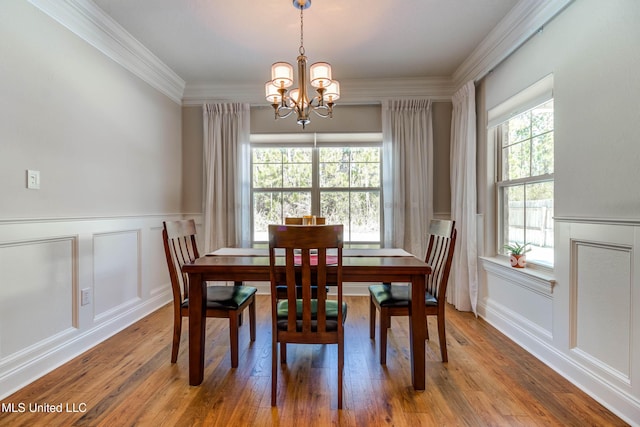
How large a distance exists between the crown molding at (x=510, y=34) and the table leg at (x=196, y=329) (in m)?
2.89

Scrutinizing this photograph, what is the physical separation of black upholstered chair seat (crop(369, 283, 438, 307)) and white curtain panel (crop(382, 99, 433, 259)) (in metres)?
1.44

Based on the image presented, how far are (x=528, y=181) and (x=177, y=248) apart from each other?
9.25ft

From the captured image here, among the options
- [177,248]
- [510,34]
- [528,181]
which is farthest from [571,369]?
[177,248]

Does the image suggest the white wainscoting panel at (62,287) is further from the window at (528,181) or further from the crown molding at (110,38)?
the window at (528,181)

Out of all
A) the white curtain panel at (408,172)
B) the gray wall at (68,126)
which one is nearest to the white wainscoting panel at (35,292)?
the gray wall at (68,126)

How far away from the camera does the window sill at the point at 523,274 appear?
7.08ft

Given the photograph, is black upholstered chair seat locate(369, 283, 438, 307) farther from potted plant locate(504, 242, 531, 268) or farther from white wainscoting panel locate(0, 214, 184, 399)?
white wainscoting panel locate(0, 214, 184, 399)

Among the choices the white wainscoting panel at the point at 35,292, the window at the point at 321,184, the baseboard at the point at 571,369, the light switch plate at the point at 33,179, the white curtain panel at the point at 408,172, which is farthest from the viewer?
the window at the point at 321,184

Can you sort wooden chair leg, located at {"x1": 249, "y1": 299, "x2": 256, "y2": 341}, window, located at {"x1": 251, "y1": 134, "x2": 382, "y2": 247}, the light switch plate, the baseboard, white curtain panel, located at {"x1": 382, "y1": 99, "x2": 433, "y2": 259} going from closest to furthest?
the baseboard
the light switch plate
wooden chair leg, located at {"x1": 249, "y1": 299, "x2": 256, "y2": 341}
white curtain panel, located at {"x1": 382, "y1": 99, "x2": 433, "y2": 259}
window, located at {"x1": 251, "y1": 134, "x2": 382, "y2": 247}

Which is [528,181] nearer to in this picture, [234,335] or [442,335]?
[442,335]

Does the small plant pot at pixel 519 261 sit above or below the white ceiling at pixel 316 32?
below

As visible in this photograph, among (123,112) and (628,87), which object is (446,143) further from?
(123,112)

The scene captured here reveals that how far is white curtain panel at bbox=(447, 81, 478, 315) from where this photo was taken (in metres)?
3.07

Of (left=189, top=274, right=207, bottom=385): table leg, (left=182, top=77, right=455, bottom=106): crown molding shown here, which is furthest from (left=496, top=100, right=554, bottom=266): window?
(left=189, top=274, right=207, bottom=385): table leg
